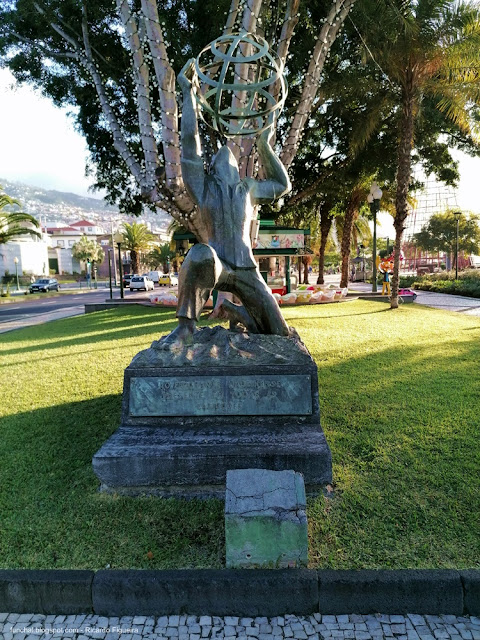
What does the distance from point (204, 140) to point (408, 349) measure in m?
7.40

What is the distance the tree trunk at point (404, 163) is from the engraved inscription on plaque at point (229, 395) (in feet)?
41.0

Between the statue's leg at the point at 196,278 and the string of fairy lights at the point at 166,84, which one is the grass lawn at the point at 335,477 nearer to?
the statue's leg at the point at 196,278

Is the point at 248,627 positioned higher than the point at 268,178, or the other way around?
the point at 268,178

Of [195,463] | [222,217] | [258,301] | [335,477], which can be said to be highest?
[222,217]

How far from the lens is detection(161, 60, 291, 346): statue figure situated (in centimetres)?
406

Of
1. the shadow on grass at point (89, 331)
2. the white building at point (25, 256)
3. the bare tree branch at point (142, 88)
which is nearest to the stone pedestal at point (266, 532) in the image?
the shadow on grass at point (89, 331)

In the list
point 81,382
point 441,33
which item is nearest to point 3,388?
point 81,382

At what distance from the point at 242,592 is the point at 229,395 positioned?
1613 mm

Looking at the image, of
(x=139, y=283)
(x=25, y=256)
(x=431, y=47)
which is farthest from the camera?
(x=25, y=256)

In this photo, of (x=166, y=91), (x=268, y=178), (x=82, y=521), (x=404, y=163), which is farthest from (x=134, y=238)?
(x=82, y=521)

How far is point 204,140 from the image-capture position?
37.8 feet

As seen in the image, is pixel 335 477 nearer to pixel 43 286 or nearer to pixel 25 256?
pixel 43 286

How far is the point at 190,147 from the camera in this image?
4.10 meters

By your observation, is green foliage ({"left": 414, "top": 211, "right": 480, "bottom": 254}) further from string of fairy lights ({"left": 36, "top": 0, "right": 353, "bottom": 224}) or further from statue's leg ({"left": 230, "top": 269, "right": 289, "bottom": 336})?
statue's leg ({"left": 230, "top": 269, "right": 289, "bottom": 336})
